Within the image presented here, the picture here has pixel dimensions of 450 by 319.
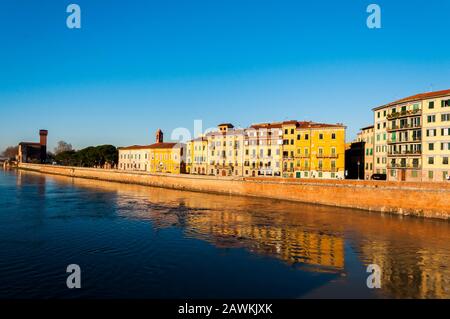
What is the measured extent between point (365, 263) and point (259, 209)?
21923 mm

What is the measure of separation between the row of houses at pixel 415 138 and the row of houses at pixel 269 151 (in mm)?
7497

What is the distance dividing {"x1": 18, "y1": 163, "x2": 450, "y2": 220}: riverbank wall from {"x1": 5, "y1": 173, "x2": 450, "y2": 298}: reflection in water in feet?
6.97

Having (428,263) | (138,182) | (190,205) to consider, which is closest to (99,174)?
(138,182)

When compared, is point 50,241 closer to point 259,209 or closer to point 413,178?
point 259,209

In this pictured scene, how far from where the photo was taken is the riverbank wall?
3450cm

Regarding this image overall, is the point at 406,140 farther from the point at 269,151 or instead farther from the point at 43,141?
the point at 43,141

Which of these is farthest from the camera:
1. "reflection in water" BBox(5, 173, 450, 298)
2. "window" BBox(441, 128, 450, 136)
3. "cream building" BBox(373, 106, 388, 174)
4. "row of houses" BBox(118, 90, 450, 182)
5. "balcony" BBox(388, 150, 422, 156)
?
"cream building" BBox(373, 106, 388, 174)

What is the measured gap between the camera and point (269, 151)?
6994 cm

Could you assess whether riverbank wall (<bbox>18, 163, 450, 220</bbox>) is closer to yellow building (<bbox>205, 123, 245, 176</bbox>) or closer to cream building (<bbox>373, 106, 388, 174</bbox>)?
yellow building (<bbox>205, 123, 245, 176</bbox>)

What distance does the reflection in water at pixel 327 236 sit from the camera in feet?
56.7

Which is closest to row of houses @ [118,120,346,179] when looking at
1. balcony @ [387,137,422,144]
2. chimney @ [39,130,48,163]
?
balcony @ [387,137,422,144]

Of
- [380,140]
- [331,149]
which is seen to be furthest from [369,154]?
[331,149]

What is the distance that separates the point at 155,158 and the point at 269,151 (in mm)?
42656

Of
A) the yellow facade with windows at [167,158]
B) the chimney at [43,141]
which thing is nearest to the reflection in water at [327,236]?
the yellow facade with windows at [167,158]
